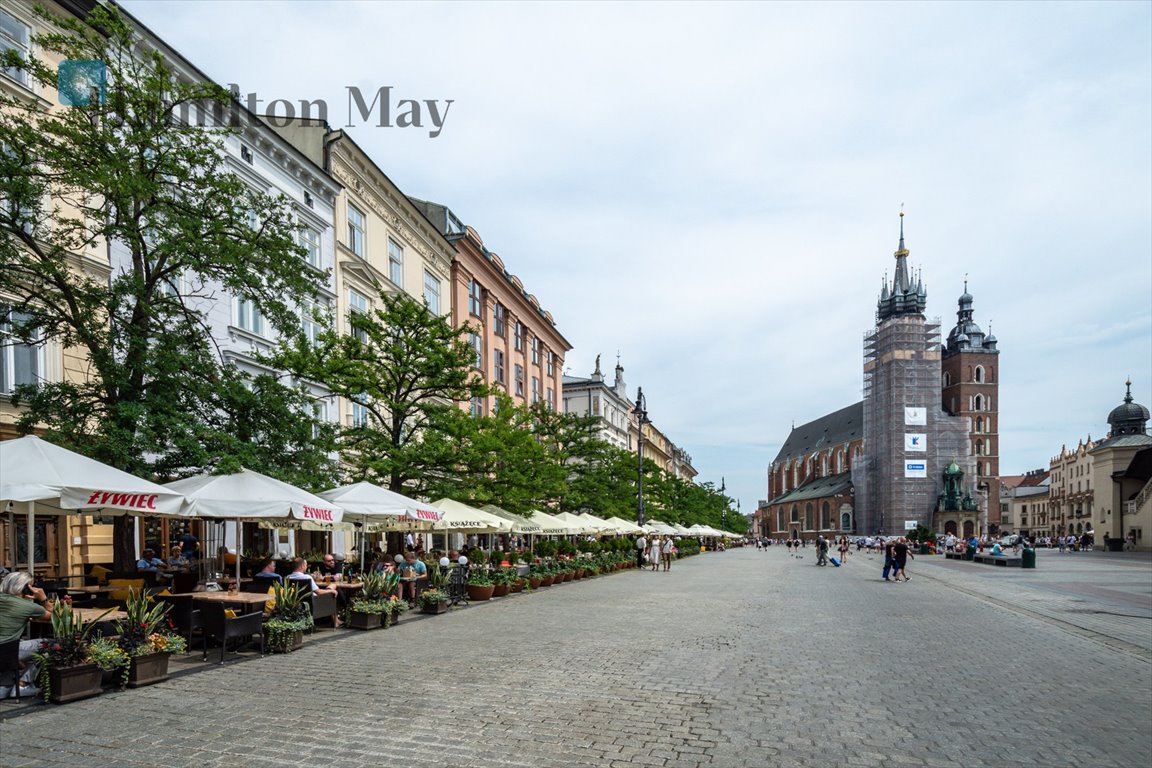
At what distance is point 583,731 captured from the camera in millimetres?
7496

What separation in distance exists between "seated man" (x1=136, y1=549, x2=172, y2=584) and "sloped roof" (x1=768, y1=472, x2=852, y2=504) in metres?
115

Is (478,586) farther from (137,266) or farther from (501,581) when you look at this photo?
(137,266)

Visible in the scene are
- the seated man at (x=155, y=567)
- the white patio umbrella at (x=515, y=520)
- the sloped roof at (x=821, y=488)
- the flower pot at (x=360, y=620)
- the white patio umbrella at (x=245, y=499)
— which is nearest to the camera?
the white patio umbrella at (x=245, y=499)

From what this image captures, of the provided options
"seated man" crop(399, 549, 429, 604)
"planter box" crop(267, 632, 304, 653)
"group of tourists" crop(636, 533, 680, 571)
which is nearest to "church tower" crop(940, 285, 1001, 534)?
"group of tourists" crop(636, 533, 680, 571)

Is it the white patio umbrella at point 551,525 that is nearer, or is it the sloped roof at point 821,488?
the white patio umbrella at point 551,525

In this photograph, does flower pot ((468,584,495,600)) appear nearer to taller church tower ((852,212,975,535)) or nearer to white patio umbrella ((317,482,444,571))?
white patio umbrella ((317,482,444,571))

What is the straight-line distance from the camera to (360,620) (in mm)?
14406

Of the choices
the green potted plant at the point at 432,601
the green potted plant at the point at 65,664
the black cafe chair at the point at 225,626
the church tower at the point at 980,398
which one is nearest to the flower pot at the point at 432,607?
the green potted plant at the point at 432,601

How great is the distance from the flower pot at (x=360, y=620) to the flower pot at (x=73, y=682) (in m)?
5.86

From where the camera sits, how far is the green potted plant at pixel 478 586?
21.0 metres

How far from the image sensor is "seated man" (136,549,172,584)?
15656 millimetres

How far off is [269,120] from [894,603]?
26988 mm

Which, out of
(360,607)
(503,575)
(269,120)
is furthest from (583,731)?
(269,120)

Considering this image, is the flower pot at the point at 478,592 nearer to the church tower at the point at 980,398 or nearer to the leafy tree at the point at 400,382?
the leafy tree at the point at 400,382
